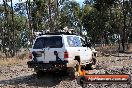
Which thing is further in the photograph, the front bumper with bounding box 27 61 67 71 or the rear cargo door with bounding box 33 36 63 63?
the rear cargo door with bounding box 33 36 63 63

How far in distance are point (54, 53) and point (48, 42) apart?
0.73 m

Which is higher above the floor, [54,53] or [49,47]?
[49,47]

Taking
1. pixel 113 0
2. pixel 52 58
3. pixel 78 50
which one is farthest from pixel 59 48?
pixel 113 0

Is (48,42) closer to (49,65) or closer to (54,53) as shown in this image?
(54,53)

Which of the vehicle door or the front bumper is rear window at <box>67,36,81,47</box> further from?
the front bumper

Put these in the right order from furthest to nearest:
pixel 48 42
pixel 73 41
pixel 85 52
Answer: pixel 85 52 < pixel 73 41 < pixel 48 42

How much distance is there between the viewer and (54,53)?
1675cm

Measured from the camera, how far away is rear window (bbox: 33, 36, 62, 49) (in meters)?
17.0

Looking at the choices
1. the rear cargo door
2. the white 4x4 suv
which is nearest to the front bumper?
the white 4x4 suv

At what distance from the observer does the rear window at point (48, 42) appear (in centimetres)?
1702

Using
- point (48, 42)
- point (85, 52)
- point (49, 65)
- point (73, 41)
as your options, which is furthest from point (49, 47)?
point (85, 52)

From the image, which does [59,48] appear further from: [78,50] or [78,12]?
[78,12]

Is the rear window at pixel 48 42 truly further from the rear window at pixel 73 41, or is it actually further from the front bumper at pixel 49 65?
the front bumper at pixel 49 65

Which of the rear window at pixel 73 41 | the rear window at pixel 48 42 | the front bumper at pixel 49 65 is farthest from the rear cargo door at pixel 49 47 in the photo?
the rear window at pixel 73 41
